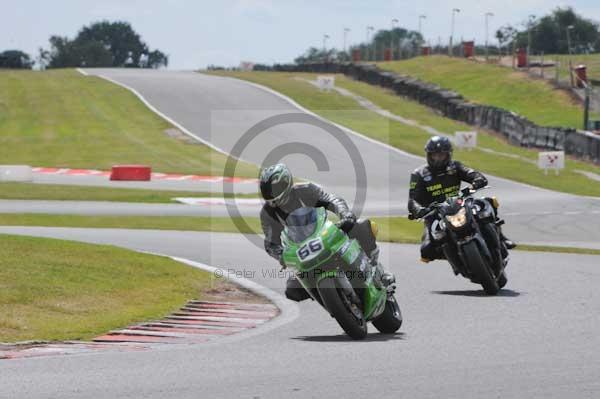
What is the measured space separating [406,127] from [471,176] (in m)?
39.2

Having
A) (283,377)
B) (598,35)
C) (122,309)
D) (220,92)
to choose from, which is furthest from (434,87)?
(598,35)

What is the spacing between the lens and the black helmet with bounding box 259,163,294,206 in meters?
10.4

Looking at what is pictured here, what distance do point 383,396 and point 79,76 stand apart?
70.7 m

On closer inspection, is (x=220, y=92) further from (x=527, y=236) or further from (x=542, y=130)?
(x=527, y=236)

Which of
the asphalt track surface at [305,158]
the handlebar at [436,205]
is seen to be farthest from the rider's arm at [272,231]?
the asphalt track surface at [305,158]

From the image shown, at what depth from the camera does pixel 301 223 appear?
10.3m

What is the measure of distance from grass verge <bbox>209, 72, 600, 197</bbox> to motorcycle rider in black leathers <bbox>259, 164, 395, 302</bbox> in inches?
1038

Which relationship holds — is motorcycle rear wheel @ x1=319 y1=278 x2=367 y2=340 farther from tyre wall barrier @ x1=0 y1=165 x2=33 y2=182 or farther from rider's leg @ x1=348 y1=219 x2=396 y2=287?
tyre wall barrier @ x1=0 y1=165 x2=33 y2=182

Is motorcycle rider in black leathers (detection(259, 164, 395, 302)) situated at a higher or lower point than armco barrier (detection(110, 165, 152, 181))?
higher

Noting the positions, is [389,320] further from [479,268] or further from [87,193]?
[87,193]

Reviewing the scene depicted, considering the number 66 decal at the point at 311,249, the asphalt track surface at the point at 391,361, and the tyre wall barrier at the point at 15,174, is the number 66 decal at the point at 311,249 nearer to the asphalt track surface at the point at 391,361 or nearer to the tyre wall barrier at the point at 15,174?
the asphalt track surface at the point at 391,361

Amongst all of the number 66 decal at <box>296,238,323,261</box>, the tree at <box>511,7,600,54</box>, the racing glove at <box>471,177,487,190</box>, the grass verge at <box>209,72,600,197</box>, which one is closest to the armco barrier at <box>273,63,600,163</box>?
the grass verge at <box>209,72,600,197</box>

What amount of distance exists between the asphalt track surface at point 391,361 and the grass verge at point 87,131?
93.1 feet

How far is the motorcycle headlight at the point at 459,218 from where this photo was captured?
14031 millimetres
